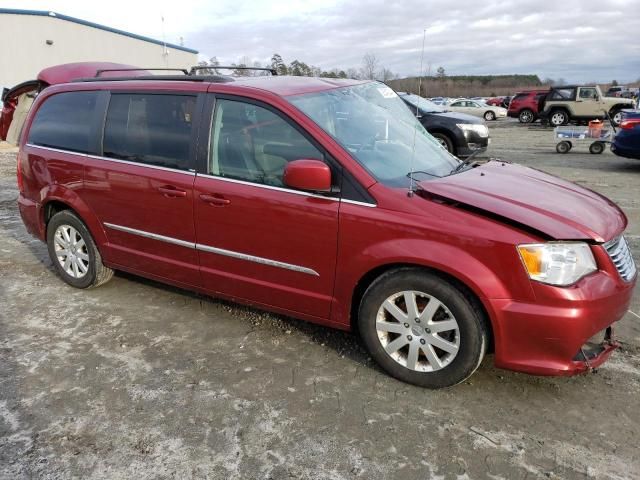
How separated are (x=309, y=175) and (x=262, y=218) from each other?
1.62 ft

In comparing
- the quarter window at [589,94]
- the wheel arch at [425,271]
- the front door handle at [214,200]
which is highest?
the quarter window at [589,94]

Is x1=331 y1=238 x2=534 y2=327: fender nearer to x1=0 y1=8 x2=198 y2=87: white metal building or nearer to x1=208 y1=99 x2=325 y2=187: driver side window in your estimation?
x1=208 y1=99 x2=325 y2=187: driver side window

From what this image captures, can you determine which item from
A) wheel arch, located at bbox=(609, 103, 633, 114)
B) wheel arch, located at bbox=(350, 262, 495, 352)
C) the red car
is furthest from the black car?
the red car

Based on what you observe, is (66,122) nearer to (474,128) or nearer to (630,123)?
(474,128)

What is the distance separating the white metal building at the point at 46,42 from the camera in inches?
869

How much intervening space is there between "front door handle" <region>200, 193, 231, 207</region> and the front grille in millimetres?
2284

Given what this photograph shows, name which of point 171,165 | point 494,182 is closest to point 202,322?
point 171,165

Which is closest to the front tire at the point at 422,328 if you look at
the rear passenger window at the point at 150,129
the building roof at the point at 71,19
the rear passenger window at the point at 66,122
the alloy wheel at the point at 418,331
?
the alloy wheel at the point at 418,331

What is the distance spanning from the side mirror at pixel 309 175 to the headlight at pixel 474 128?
8184mm

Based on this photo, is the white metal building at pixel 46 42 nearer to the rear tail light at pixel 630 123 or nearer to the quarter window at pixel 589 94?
the quarter window at pixel 589 94

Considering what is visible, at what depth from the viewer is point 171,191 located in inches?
142

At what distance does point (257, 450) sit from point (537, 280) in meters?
1.65

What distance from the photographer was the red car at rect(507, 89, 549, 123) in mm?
26656

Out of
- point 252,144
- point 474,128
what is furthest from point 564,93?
point 252,144
